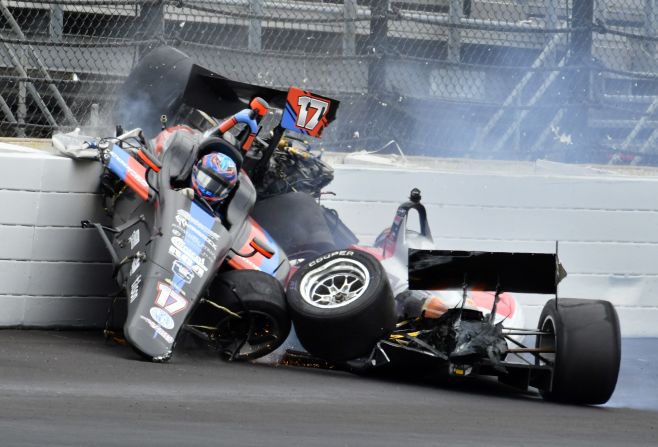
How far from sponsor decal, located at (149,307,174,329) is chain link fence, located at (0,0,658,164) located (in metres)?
3.23

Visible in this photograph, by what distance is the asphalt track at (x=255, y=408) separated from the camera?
16.6 ft

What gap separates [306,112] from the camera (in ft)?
28.5

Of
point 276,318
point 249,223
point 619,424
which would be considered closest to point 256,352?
point 276,318

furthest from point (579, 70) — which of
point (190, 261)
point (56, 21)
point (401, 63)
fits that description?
point (190, 261)

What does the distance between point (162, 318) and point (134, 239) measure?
2.87 ft

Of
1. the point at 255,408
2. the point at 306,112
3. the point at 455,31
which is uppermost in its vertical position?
the point at 455,31

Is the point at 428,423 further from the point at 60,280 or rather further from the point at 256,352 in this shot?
the point at 60,280

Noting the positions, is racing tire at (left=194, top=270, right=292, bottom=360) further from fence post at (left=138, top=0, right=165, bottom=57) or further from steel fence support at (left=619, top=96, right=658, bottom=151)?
steel fence support at (left=619, top=96, right=658, bottom=151)

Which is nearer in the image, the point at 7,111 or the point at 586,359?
the point at 586,359

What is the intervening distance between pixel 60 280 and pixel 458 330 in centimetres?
269

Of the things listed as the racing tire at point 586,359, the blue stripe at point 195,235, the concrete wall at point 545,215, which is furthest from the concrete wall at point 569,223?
the racing tire at point 586,359

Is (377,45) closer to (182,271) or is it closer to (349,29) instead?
(349,29)

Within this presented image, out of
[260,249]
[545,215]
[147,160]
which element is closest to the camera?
[260,249]

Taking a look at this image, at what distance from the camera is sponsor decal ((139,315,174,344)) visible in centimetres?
698
